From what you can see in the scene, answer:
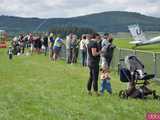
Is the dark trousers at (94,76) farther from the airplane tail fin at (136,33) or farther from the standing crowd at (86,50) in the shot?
the airplane tail fin at (136,33)

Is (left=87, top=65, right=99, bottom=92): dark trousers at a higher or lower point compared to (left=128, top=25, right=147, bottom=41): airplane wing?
lower

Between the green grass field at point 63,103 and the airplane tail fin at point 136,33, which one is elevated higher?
the airplane tail fin at point 136,33

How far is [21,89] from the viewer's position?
1767cm

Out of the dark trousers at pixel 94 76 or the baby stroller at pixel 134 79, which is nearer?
the baby stroller at pixel 134 79

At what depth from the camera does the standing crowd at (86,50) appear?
15.8 m

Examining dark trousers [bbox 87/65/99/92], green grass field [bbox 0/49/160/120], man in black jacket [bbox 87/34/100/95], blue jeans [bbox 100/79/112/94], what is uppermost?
man in black jacket [bbox 87/34/100/95]

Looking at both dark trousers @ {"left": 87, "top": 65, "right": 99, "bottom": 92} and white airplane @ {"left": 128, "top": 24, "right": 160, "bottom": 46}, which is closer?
Answer: dark trousers @ {"left": 87, "top": 65, "right": 99, "bottom": 92}

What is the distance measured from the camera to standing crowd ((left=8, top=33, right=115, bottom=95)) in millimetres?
15750

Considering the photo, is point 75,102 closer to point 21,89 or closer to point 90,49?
point 90,49

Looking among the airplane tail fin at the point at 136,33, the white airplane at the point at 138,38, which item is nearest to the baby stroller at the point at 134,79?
the white airplane at the point at 138,38

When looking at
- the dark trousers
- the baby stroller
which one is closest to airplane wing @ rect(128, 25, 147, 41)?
the dark trousers

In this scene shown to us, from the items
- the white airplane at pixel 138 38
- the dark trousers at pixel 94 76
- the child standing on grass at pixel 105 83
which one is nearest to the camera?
the dark trousers at pixel 94 76

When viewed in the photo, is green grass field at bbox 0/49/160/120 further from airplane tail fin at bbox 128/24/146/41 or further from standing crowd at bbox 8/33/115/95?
airplane tail fin at bbox 128/24/146/41

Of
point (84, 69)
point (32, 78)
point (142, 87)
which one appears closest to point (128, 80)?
point (142, 87)
